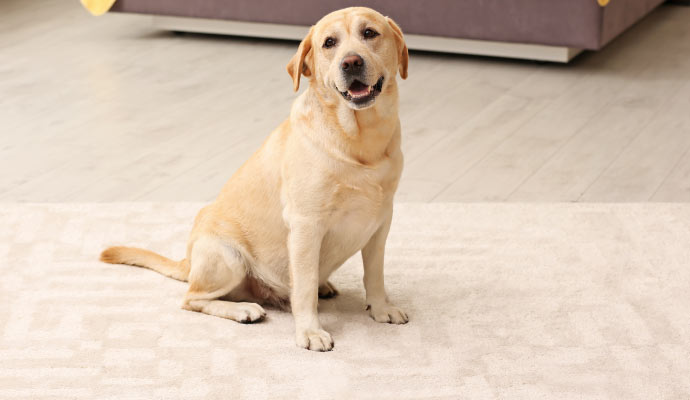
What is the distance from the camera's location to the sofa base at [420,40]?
4375 millimetres

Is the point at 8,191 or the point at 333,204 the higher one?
the point at 333,204

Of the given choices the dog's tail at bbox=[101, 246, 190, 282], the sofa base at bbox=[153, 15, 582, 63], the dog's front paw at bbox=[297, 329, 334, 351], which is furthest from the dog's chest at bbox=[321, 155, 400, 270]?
the sofa base at bbox=[153, 15, 582, 63]

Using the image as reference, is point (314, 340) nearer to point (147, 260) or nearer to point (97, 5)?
point (147, 260)

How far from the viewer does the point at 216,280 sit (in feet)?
7.00

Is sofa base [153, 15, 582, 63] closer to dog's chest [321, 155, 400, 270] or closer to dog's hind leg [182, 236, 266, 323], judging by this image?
dog's chest [321, 155, 400, 270]

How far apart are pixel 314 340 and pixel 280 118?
6.12ft

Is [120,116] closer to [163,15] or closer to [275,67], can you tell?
[275,67]

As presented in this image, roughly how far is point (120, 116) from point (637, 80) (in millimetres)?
2348

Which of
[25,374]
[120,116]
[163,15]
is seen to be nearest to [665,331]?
[25,374]

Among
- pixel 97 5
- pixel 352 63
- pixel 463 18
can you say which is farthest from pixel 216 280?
pixel 97 5

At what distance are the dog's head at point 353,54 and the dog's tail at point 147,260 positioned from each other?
688 mm

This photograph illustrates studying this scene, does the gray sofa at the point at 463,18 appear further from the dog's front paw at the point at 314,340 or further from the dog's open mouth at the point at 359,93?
the dog's front paw at the point at 314,340

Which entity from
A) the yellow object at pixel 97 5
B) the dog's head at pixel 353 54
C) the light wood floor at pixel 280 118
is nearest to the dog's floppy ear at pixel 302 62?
the dog's head at pixel 353 54

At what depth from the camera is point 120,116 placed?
386 centimetres
